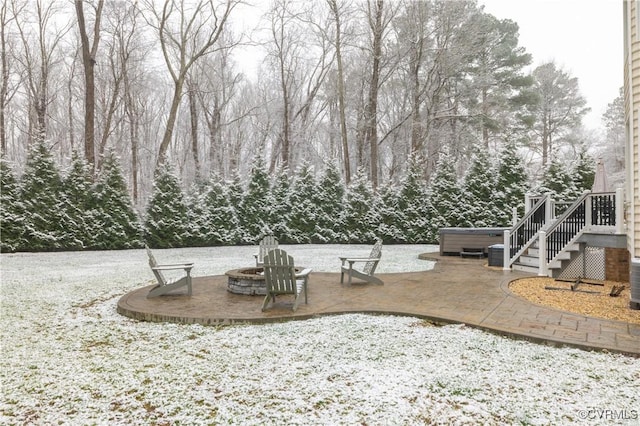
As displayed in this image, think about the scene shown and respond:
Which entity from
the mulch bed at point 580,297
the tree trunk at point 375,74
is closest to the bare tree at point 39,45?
the tree trunk at point 375,74

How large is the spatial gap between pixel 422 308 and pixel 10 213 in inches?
593

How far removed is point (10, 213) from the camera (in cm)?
1407

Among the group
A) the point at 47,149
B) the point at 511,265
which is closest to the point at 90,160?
the point at 47,149

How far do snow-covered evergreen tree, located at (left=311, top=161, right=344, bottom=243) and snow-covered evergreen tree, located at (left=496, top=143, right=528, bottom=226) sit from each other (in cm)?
664

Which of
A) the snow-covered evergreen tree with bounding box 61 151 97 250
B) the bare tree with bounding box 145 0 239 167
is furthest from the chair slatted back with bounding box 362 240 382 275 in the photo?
the bare tree with bounding box 145 0 239 167

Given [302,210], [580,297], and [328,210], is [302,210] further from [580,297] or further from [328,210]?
[580,297]

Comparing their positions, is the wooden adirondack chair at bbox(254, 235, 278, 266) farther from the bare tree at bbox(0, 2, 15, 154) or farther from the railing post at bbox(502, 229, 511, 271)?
the bare tree at bbox(0, 2, 15, 154)

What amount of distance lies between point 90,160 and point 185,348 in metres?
16.2

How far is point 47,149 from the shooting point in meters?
15.0

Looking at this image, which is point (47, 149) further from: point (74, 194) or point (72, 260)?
point (72, 260)

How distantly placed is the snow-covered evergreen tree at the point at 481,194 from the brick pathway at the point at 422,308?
904 cm

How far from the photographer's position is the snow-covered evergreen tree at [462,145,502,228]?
53.5 feet

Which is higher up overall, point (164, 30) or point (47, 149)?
point (164, 30)

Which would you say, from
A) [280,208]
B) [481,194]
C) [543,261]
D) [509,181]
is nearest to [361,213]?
[280,208]
